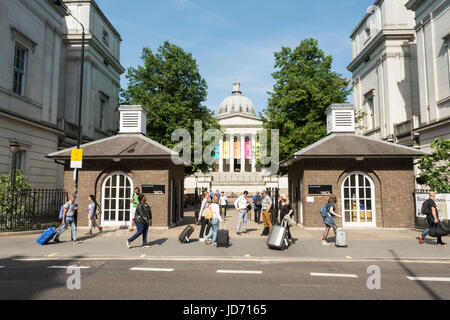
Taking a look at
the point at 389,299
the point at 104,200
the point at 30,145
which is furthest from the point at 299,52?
the point at 389,299

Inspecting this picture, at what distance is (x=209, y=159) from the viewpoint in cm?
2608

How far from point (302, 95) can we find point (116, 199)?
1630 centimetres

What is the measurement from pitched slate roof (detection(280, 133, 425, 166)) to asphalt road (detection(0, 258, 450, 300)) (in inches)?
264

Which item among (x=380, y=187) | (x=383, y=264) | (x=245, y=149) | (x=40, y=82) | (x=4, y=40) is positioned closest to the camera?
(x=383, y=264)

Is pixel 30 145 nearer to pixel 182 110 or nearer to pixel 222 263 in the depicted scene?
pixel 182 110

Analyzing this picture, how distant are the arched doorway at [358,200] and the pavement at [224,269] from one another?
2.78 meters

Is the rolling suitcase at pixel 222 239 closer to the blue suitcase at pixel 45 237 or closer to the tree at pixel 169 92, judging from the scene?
the blue suitcase at pixel 45 237

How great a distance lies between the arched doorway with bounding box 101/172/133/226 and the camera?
15.1m

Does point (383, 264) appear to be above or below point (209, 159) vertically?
below

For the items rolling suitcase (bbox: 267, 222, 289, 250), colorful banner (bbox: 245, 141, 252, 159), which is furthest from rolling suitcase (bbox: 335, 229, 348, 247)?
colorful banner (bbox: 245, 141, 252, 159)

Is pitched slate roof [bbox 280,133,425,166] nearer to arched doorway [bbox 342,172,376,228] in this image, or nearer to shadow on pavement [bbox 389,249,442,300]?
arched doorway [bbox 342,172,376,228]

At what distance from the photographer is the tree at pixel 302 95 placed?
23906 millimetres

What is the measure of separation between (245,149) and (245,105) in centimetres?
4102

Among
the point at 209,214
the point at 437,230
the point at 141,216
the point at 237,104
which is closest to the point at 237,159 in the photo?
the point at 237,104
